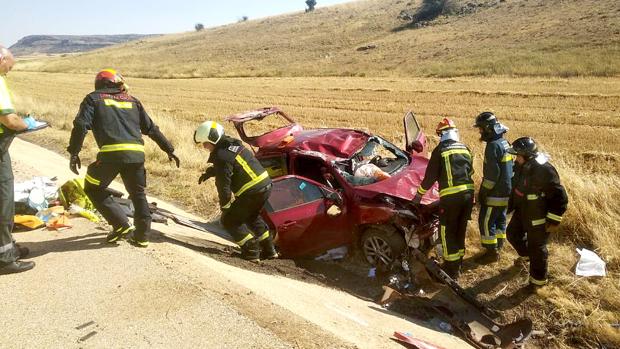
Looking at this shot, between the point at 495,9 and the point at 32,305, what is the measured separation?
146 feet

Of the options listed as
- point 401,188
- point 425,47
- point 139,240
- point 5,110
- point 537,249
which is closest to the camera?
point 5,110

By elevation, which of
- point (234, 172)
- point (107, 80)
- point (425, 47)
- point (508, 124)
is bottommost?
point (508, 124)

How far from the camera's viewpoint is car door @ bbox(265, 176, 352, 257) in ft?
19.8

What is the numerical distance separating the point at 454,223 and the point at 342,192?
141 cm

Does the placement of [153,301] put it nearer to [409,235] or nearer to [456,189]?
[409,235]

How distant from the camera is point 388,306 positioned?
521cm

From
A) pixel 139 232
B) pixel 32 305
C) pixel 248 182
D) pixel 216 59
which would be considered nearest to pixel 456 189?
pixel 248 182

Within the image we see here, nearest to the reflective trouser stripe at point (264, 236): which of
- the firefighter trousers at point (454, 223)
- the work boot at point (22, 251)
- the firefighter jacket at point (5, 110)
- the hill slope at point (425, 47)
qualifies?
the firefighter trousers at point (454, 223)

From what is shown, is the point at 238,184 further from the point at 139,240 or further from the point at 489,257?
the point at 489,257

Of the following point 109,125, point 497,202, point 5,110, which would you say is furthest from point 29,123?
point 497,202

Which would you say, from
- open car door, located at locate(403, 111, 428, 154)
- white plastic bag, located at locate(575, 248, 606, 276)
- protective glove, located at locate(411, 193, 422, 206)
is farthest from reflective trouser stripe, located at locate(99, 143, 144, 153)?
white plastic bag, located at locate(575, 248, 606, 276)

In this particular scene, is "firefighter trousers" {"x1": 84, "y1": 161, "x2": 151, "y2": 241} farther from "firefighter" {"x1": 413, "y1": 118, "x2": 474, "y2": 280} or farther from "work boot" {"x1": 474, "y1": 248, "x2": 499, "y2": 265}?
"work boot" {"x1": 474, "y1": 248, "x2": 499, "y2": 265}

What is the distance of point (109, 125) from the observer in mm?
4883

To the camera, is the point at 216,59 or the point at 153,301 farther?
the point at 216,59
